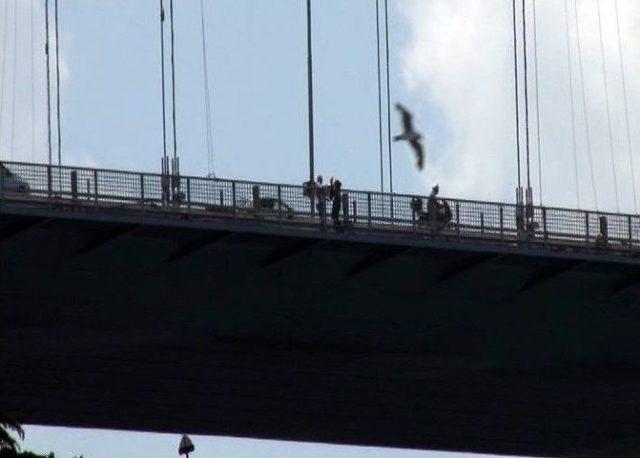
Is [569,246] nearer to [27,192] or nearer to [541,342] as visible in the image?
[541,342]

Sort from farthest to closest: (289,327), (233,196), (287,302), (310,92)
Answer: (310,92), (289,327), (287,302), (233,196)

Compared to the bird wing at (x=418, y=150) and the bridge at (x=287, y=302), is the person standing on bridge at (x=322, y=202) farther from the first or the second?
the bird wing at (x=418, y=150)

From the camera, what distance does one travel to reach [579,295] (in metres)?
83.6

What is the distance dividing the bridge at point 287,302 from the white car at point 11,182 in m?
0.07

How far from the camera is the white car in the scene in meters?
74.2

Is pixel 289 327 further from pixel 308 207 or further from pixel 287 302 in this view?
pixel 308 207

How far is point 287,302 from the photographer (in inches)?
3118

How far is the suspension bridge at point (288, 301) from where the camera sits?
75.5 metres

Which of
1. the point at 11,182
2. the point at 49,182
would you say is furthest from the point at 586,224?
the point at 11,182

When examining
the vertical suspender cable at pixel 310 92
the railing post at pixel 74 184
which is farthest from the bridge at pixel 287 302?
the vertical suspender cable at pixel 310 92

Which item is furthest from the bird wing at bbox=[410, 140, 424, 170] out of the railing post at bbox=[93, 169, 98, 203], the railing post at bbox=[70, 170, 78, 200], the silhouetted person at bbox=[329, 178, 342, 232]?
the railing post at bbox=[70, 170, 78, 200]

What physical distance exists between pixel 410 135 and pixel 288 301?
14.9m

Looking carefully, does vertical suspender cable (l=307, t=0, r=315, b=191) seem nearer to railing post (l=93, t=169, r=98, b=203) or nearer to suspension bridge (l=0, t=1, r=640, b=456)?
suspension bridge (l=0, t=1, r=640, b=456)

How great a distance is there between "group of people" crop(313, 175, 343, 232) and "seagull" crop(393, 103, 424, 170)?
906 centimetres
